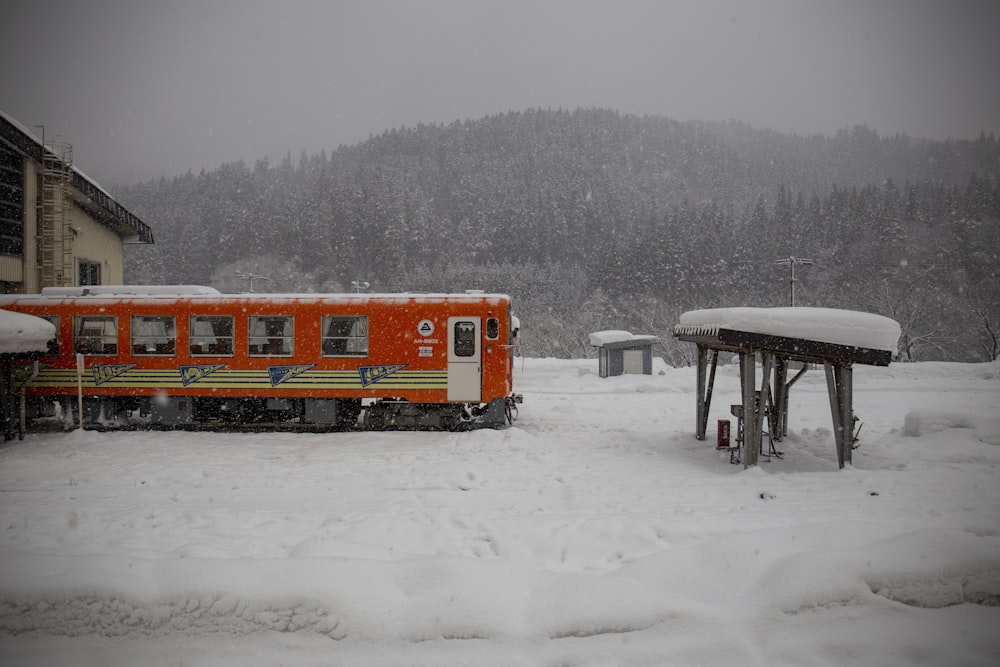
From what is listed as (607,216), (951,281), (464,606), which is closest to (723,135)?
(607,216)

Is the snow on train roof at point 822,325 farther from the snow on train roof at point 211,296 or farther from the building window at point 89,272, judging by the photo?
the building window at point 89,272

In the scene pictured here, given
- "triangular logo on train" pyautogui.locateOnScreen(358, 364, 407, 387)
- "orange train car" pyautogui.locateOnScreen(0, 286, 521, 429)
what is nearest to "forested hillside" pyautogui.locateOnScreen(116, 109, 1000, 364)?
"orange train car" pyautogui.locateOnScreen(0, 286, 521, 429)

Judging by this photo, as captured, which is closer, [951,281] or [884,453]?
[884,453]

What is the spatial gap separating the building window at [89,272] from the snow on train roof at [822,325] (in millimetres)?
24340

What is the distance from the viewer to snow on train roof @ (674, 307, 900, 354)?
28.9ft

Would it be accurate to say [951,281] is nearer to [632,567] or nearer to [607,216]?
[607,216]

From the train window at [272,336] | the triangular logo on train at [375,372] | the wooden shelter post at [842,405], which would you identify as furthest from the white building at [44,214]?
the wooden shelter post at [842,405]

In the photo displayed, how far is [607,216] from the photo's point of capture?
259ft

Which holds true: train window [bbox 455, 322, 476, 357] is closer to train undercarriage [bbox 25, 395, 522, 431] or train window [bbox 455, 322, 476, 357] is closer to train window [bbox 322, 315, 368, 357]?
train undercarriage [bbox 25, 395, 522, 431]

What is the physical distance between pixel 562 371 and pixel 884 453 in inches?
686

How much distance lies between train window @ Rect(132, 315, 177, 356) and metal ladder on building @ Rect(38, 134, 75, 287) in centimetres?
957

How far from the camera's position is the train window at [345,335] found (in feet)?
44.2

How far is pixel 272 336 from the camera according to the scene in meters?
13.6

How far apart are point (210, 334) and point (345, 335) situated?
3.34 meters
